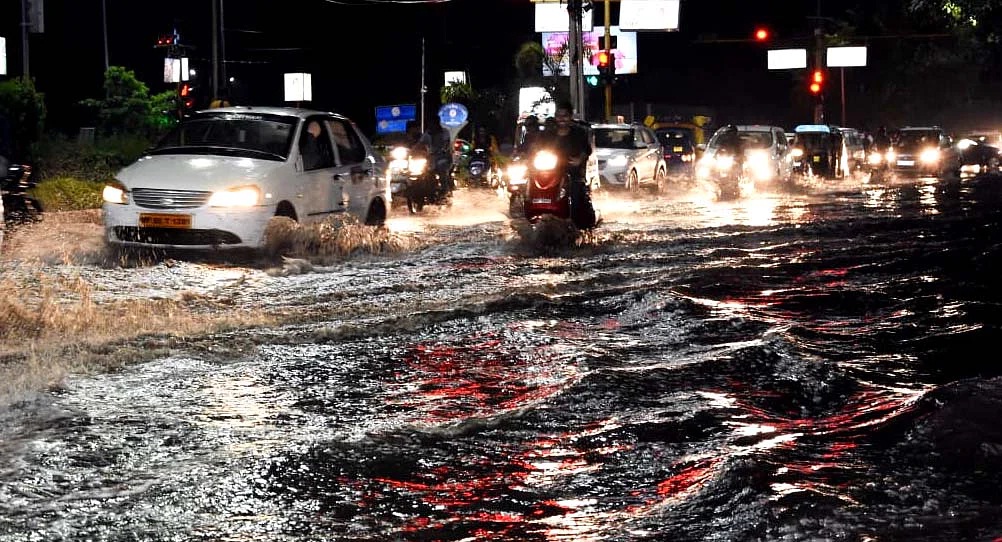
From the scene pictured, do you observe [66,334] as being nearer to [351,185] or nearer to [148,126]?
[351,185]

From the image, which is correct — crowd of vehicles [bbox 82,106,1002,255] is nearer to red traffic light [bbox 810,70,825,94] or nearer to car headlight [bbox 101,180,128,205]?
car headlight [bbox 101,180,128,205]

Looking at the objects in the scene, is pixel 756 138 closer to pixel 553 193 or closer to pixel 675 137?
pixel 675 137

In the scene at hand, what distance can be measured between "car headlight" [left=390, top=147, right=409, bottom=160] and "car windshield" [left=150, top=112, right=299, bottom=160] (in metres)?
8.70

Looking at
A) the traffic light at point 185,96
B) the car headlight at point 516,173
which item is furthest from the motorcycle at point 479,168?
the traffic light at point 185,96

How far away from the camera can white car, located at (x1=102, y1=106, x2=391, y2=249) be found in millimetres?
12711

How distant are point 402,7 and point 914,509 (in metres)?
58.3

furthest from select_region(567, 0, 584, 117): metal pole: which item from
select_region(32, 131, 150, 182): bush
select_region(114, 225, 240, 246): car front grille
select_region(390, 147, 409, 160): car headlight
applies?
select_region(114, 225, 240, 246): car front grille

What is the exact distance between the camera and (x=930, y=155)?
41.0 meters

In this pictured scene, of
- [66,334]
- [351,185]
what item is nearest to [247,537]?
[66,334]

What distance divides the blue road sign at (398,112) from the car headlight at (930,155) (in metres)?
18.6

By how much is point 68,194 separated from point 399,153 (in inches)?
212

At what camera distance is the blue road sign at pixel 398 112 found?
5147 centimetres

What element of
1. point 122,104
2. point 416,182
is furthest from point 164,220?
point 122,104

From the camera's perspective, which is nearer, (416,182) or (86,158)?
(416,182)
